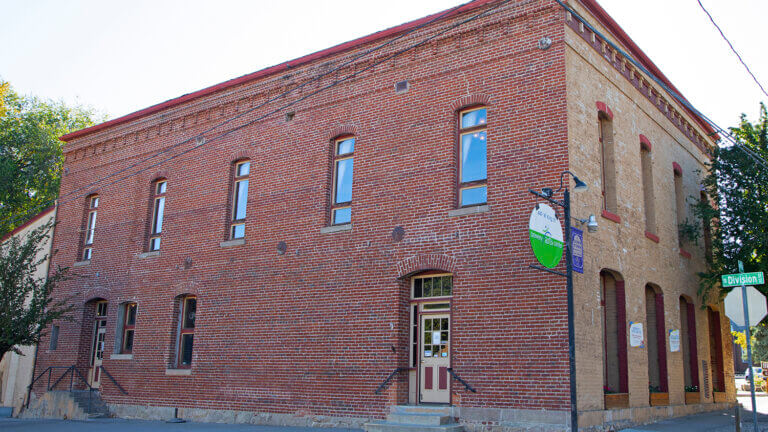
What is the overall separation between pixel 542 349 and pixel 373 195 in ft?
17.1

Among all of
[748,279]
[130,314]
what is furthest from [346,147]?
[748,279]

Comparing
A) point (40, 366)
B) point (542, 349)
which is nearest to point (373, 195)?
point (542, 349)

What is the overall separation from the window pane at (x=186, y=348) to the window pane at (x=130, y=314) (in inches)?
99.0

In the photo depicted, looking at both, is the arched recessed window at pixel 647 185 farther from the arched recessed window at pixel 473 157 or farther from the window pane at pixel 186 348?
the window pane at pixel 186 348

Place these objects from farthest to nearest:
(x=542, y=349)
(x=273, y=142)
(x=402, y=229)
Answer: (x=273, y=142) → (x=402, y=229) → (x=542, y=349)

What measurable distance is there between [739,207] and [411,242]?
10.3 meters

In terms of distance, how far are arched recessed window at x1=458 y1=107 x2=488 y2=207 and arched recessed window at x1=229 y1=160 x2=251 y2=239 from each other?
21.1 feet

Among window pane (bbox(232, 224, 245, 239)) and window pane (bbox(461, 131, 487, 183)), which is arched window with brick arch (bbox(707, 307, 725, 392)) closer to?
window pane (bbox(461, 131, 487, 183))

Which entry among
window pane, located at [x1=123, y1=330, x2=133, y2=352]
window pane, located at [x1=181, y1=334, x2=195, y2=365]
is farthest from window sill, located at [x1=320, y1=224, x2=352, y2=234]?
window pane, located at [x1=123, y1=330, x2=133, y2=352]

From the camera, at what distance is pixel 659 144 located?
57.8 ft

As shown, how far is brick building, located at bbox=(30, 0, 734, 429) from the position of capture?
497 inches

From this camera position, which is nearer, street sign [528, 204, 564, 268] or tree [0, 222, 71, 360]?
street sign [528, 204, 564, 268]

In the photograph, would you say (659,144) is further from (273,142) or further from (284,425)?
(284,425)

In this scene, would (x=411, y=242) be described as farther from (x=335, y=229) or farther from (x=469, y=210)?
(x=335, y=229)
